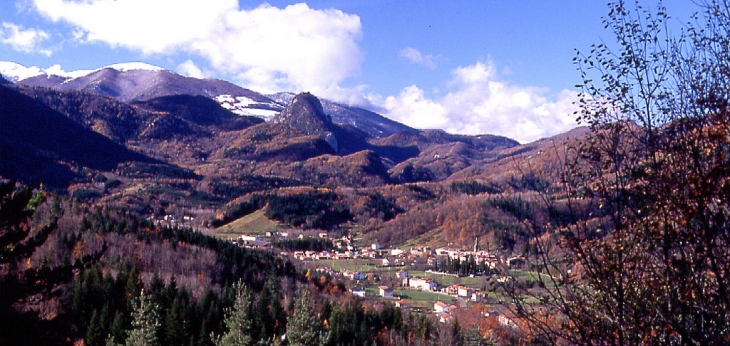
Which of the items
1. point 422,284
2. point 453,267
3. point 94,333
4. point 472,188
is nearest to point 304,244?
point 453,267

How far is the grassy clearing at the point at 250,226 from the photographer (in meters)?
107

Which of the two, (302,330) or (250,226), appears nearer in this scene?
(302,330)

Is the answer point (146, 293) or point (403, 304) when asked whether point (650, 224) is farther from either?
point (403, 304)

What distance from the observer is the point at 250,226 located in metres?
114

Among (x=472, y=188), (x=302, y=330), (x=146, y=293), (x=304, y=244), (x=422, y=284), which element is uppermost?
(x=472, y=188)

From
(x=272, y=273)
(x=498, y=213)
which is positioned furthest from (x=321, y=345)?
(x=498, y=213)

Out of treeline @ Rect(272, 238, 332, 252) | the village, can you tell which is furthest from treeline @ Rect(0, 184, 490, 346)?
treeline @ Rect(272, 238, 332, 252)

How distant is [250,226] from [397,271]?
47.1 m

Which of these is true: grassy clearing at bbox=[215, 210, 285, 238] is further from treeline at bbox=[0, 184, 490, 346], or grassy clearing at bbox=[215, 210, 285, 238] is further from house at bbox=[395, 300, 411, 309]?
house at bbox=[395, 300, 411, 309]

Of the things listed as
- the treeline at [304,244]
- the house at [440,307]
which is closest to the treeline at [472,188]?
the treeline at [304,244]

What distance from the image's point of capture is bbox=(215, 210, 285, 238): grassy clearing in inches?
4225

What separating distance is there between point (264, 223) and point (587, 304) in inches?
4485

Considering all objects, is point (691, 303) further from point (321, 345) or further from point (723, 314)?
point (321, 345)

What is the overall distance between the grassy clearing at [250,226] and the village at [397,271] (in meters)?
5.05
